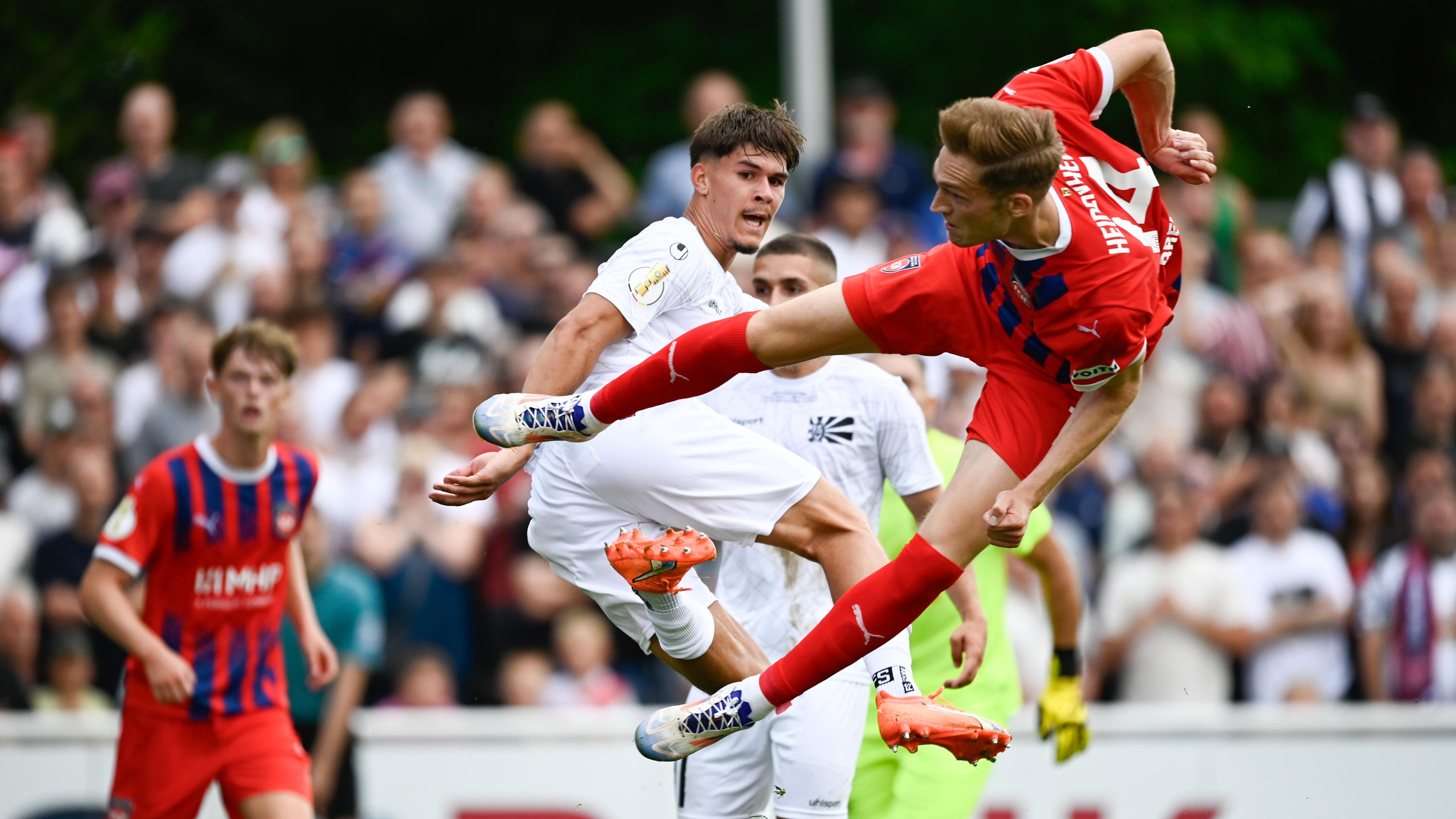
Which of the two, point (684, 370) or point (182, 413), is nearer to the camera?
point (684, 370)

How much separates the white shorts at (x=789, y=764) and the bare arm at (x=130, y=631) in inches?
74.3

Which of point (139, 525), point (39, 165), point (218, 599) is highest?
point (39, 165)

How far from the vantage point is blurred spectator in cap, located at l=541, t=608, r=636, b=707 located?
896 centimetres

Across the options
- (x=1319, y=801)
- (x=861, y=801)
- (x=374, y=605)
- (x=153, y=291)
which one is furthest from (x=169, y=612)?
(x=1319, y=801)

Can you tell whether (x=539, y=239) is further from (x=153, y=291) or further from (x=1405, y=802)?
(x=1405, y=802)

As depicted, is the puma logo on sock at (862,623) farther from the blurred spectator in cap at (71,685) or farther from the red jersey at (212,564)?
the blurred spectator in cap at (71,685)

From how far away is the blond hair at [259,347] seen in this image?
6.83m

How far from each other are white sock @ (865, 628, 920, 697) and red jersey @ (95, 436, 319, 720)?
8.49 ft

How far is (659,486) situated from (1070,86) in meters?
1.81

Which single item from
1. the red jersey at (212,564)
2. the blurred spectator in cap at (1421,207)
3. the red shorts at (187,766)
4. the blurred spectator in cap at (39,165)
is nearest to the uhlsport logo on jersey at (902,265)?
the red jersey at (212,564)

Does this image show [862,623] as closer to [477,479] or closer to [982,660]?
[982,660]

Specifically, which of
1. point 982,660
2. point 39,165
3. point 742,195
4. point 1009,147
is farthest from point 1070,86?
point 39,165

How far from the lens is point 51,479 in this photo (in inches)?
385

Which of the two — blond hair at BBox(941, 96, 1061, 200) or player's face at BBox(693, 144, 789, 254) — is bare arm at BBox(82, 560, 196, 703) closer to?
player's face at BBox(693, 144, 789, 254)
